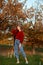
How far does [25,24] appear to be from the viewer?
73.2 feet

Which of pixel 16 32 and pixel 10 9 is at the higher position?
pixel 10 9

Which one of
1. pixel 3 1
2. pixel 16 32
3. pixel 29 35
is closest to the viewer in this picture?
pixel 16 32

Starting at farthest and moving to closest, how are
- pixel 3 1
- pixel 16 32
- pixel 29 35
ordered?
pixel 3 1 → pixel 29 35 → pixel 16 32

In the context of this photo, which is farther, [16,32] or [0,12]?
[0,12]

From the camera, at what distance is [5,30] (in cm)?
2245

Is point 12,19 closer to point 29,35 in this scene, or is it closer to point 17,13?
point 17,13

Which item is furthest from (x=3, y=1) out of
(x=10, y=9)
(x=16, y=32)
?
(x=16, y=32)

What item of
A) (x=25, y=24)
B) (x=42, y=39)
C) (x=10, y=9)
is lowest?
(x=42, y=39)

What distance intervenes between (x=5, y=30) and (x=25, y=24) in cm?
210

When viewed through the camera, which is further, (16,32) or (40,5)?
(40,5)

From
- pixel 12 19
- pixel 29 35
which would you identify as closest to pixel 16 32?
pixel 29 35

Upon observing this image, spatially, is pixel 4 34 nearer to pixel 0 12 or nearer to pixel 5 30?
pixel 5 30

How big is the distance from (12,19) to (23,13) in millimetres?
1635

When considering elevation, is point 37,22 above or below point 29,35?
above
